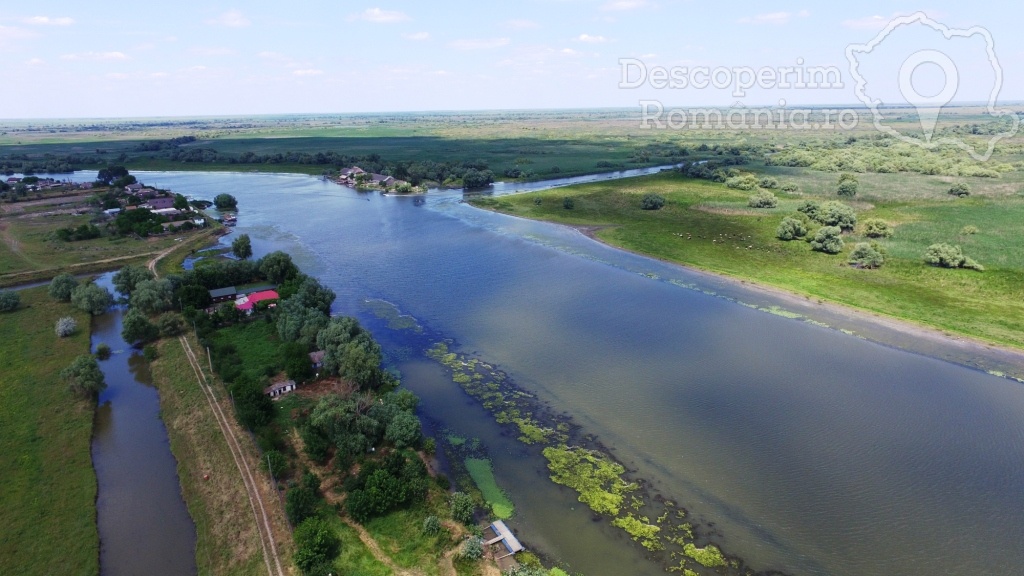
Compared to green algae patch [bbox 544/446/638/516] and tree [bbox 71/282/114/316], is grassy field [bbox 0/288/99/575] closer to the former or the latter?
tree [bbox 71/282/114/316]

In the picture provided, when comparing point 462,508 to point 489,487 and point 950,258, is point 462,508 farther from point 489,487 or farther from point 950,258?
point 950,258

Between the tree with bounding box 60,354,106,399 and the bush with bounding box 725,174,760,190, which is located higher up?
the bush with bounding box 725,174,760,190

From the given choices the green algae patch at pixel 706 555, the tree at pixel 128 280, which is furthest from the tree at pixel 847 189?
the tree at pixel 128 280

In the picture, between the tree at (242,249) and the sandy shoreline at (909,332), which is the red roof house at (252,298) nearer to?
the tree at (242,249)

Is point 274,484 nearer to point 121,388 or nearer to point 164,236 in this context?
point 121,388

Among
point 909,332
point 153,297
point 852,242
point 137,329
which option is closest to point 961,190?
point 852,242

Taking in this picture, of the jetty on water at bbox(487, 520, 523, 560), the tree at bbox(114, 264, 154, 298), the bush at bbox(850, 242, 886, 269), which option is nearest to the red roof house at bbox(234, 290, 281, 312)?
the tree at bbox(114, 264, 154, 298)
